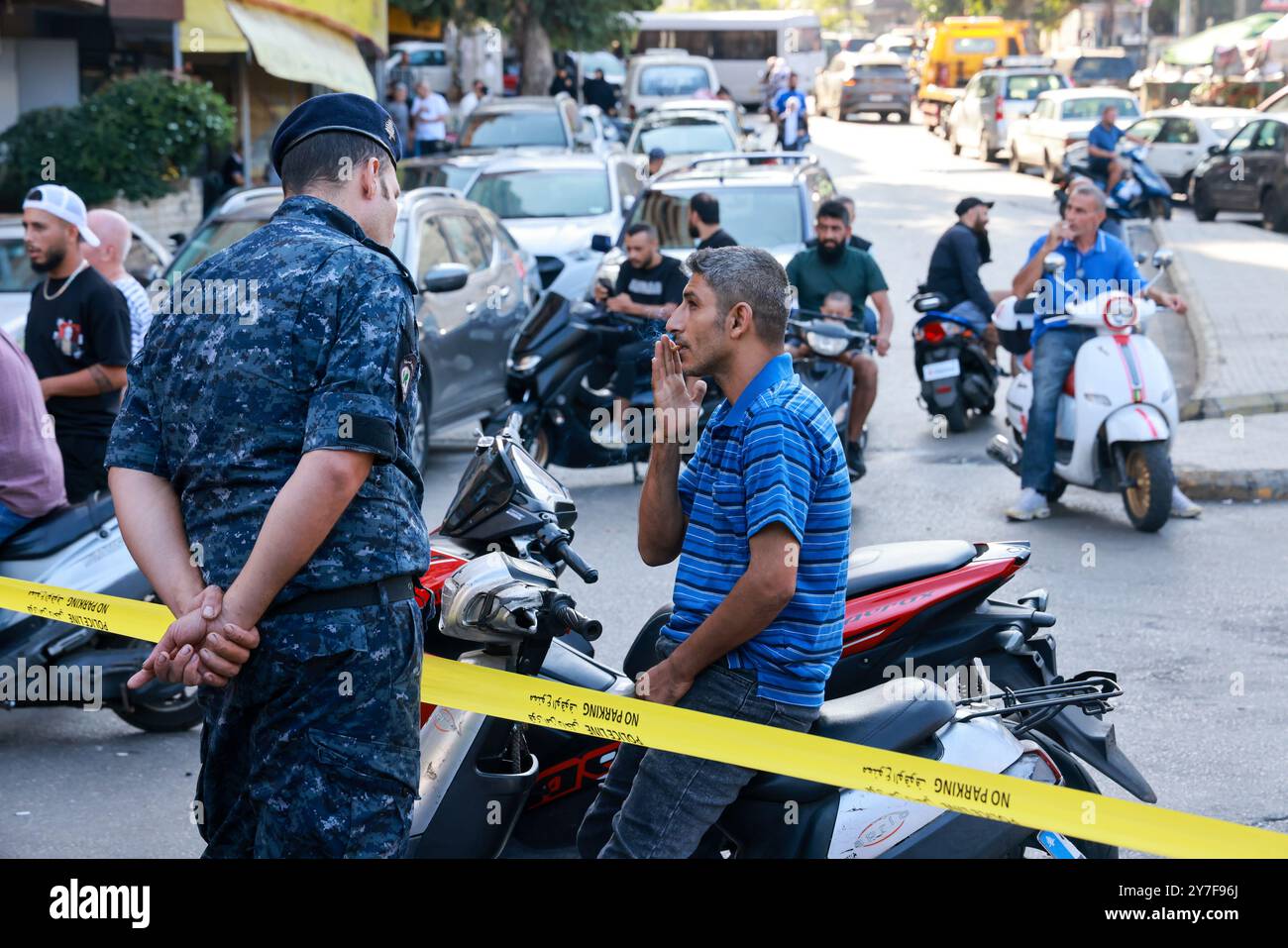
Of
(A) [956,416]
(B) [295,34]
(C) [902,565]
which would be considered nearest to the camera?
(C) [902,565]

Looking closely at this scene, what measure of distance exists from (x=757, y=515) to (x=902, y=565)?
141 centimetres

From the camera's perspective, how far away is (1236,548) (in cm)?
825

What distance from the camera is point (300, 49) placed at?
73.4ft

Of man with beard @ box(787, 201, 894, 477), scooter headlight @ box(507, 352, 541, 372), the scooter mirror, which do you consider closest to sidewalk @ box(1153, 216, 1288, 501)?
the scooter mirror

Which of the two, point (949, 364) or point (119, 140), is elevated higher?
point (119, 140)

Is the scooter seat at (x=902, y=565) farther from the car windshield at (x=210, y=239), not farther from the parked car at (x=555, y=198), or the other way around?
the parked car at (x=555, y=198)

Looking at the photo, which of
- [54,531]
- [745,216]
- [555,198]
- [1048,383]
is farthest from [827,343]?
[555,198]

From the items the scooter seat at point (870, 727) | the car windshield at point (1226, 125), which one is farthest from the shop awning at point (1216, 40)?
the scooter seat at point (870, 727)

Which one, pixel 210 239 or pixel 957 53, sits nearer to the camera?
pixel 210 239

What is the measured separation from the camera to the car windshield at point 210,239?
422 inches

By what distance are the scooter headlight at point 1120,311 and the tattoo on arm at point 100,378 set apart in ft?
16.4

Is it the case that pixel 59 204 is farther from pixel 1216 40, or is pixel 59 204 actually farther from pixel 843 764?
pixel 1216 40

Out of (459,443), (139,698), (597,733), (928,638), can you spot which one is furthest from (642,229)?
(597,733)

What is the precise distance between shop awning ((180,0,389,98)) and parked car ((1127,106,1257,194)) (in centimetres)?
1299
